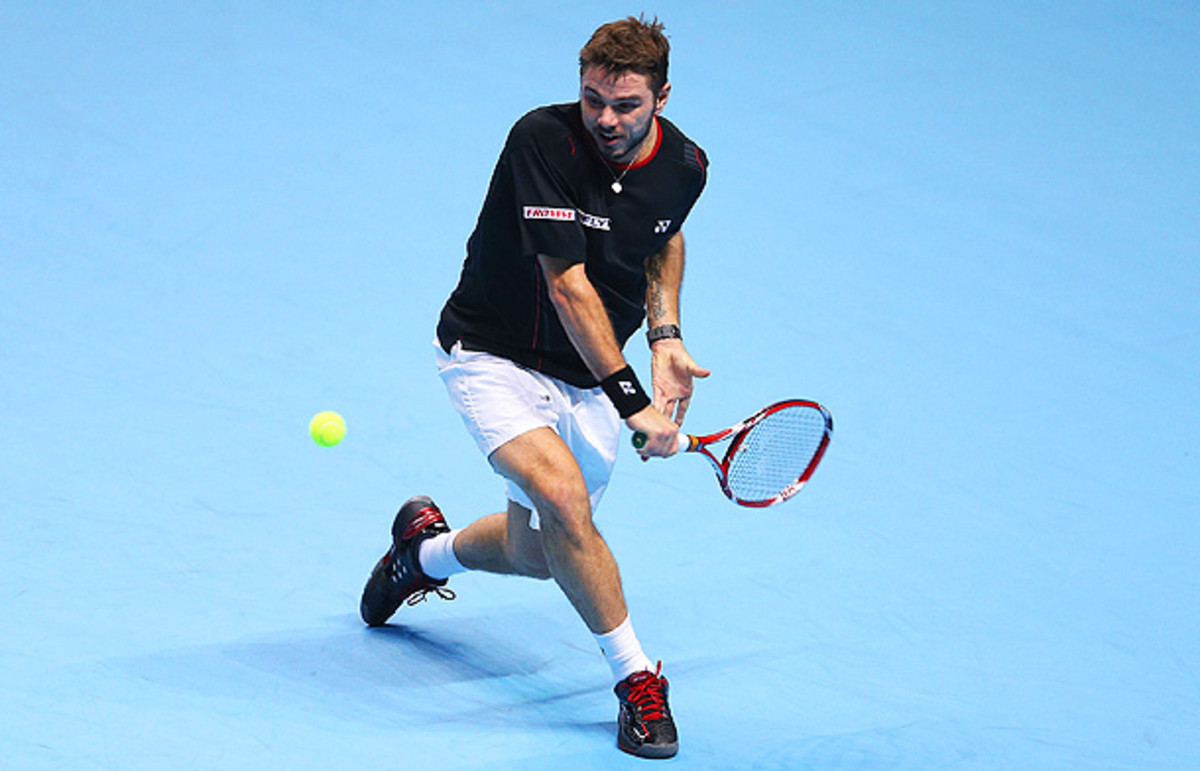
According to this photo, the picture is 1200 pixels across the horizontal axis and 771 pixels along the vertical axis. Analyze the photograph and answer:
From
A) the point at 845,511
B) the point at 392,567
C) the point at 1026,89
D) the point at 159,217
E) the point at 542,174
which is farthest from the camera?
the point at 1026,89

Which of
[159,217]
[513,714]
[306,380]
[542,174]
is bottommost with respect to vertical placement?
[513,714]

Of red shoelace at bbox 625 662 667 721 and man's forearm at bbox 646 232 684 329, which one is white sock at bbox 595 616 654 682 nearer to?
red shoelace at bbox 625 662 667 721

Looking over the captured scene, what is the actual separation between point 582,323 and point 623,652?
Answer: 846 millimetres

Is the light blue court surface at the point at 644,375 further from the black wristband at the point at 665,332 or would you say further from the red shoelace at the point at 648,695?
the black wristband at the point at 665,332

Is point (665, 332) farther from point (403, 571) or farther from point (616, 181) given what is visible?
point (403, 571)

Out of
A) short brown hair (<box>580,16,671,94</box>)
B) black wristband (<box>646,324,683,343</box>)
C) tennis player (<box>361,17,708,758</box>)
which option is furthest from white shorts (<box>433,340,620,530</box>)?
short brown hair (<box>580,16,671,94</box>)

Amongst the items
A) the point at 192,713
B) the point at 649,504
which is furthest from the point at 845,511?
the point at 192,713

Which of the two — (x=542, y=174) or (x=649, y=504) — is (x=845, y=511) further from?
(x=542, y=174)

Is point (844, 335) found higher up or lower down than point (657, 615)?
higher up

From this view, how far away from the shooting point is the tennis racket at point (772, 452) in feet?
13.3

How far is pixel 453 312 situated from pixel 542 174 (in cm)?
56

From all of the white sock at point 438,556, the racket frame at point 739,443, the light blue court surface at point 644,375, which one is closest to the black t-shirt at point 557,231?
the racket frame at point 739,443

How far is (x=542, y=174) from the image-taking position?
3764 mm

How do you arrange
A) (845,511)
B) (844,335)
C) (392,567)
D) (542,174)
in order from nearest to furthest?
(542,174) → (392,567) → (845,511) → (844,335)
